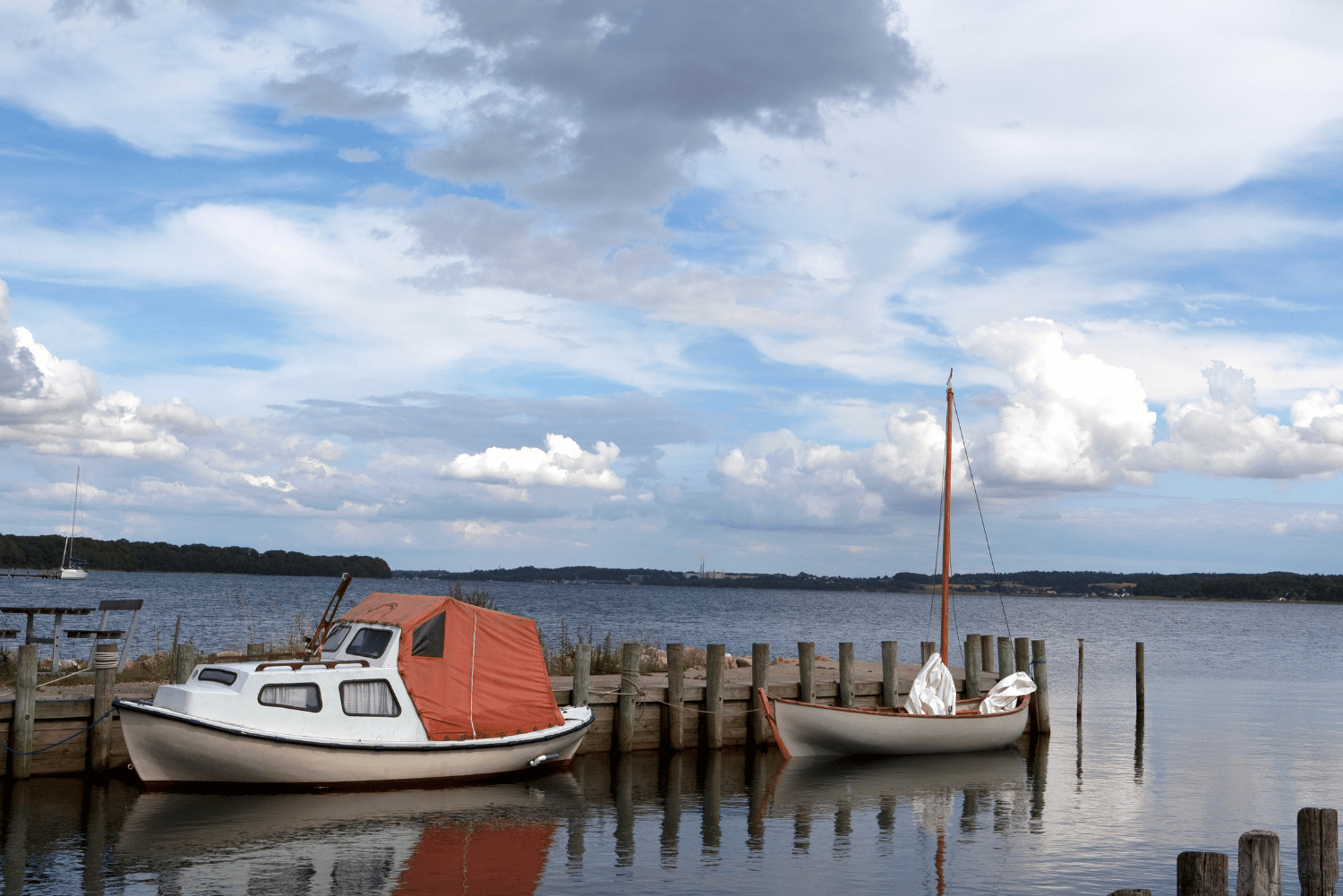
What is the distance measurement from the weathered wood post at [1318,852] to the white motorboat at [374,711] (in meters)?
12.6

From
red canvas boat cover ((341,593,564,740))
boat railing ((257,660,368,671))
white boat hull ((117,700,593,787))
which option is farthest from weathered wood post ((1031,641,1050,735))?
boat railing ((257,660,368,671))

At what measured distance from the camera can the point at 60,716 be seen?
1792cm

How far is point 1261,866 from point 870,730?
49.8 ft

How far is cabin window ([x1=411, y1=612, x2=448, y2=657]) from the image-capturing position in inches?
727

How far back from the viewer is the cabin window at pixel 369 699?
1780cm

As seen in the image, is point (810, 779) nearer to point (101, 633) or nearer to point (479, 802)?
point (479, 802)

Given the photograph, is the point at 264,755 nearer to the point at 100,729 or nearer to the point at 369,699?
the point at 369,699

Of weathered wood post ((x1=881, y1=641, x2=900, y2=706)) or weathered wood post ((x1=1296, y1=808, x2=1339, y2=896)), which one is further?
weathered wood post ((x1=881, y1=641, x2=900, y2=706))

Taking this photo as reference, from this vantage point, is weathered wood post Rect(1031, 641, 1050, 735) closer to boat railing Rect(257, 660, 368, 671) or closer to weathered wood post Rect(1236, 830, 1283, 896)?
boat railing Rect(257, 660, 368, 671)

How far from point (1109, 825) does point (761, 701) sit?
23.2 feet

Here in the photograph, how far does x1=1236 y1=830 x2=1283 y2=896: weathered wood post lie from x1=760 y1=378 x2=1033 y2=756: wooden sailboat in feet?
47.0

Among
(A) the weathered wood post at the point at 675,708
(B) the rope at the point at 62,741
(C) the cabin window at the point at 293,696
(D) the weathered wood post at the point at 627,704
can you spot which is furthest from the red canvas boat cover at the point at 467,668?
(B) the rope at the point at 62,741

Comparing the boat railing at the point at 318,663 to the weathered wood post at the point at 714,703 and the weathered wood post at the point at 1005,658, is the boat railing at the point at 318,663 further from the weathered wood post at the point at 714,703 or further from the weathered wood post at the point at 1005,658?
the weathered wood post at the point at 1005,658

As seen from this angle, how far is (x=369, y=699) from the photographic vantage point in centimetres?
1797
